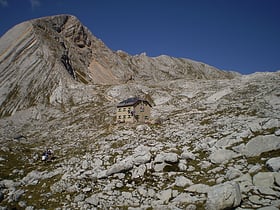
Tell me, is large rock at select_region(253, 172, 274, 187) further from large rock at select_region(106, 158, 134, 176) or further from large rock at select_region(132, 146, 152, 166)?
large rock at select_region(106, 158, 134, 176)

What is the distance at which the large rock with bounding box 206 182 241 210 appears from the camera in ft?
60.1

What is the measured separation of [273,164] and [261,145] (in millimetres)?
5349

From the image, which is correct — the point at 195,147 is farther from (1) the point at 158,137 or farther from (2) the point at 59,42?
(2) the point at 59,42

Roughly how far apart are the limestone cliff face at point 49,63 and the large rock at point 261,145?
252ft

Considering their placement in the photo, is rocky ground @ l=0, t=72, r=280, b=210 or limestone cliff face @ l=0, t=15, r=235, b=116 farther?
limestone cliff face @ l=0, t=15, r=235, b=116

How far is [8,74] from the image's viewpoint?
341 feet

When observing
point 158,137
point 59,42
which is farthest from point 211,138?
point 59,42

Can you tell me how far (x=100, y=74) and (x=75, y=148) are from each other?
114m

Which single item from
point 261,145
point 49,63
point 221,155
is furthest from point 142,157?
A: point 49,63

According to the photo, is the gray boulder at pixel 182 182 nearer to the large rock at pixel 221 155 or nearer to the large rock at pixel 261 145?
the large rock at pixel 221 155

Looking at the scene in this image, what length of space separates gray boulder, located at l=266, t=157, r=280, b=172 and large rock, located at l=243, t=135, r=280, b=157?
10.9 feet

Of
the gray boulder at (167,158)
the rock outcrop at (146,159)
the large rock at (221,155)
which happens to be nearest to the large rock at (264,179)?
the rock outcrop at (146,159)

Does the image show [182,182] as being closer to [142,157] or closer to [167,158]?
[167,158]

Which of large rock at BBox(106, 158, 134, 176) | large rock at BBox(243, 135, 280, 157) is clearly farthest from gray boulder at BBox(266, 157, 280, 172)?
large rock at BBox(106, 158, 134, 176)
